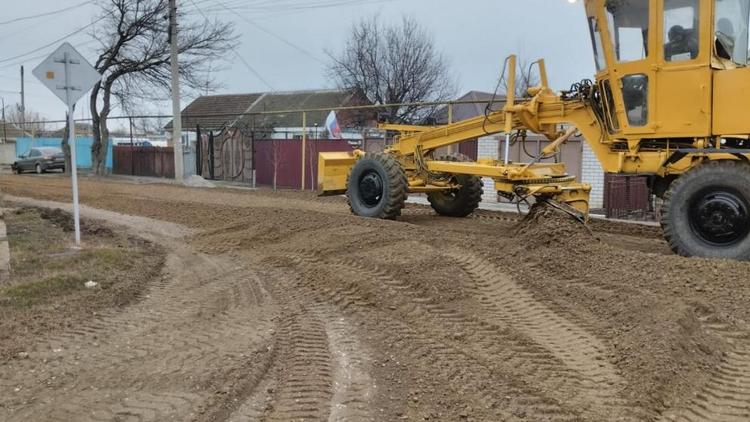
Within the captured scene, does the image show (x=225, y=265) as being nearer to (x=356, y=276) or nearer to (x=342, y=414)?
(x=356, y=276)

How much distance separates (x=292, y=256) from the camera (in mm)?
8734

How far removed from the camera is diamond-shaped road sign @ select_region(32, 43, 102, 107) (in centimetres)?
902

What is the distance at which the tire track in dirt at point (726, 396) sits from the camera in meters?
3.93

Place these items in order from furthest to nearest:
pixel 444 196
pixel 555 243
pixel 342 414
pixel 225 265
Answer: pixel 444 196, pixel 225 265, pixel 555 243, pixel 342 414

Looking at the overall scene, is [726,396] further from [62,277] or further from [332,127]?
[332,127]

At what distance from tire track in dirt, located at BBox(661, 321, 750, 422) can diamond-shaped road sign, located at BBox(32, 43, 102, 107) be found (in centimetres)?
849

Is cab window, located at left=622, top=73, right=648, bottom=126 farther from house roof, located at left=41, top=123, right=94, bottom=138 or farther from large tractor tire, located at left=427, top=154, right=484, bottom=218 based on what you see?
house roof, located at left=41, top=123, right=94, bottom=138

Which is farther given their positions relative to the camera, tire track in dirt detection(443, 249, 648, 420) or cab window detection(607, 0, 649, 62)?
cab window detection(607, 0, 649, 62)

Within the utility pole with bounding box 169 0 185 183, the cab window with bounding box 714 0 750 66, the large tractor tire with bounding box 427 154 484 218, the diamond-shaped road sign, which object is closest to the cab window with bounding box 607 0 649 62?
the cab window with bounding box 714 0 750 66

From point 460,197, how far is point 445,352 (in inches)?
300

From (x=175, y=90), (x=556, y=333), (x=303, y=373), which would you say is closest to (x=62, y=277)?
(x=303, y=373)

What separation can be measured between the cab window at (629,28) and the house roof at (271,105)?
2494 cm

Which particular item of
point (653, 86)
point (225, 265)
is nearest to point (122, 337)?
point (225, 265)

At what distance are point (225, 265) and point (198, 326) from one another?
2.80 m
